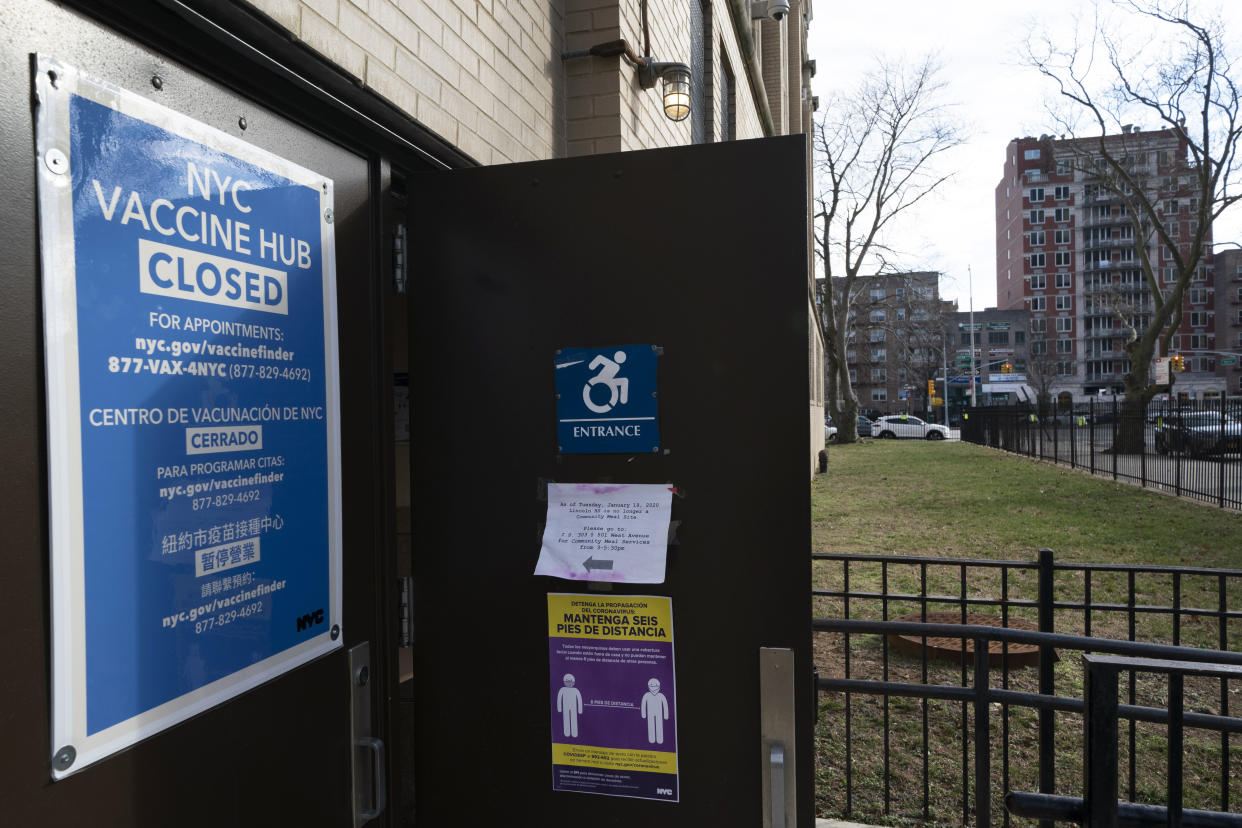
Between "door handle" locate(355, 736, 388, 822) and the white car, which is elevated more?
"door handle" locate(355, 736, 388, 822)

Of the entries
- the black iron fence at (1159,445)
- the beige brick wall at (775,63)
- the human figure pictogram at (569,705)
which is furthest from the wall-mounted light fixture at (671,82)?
the black iron fence at (1159,445)

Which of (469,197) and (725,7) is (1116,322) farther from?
(469,197)

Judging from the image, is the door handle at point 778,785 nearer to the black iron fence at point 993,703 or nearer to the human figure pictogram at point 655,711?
the human figure pictogram at point 655,711

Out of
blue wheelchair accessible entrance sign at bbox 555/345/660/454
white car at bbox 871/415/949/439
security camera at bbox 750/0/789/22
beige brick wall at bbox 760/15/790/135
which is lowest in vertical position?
white car at bbox 871/415/949/439

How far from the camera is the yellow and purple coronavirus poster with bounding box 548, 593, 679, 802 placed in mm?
2076

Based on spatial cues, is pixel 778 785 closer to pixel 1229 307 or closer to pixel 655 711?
pixel 655 711

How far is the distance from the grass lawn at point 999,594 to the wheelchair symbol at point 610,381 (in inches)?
107

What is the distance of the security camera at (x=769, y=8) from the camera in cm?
1105

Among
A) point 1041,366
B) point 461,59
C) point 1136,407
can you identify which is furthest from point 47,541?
point 1041,366

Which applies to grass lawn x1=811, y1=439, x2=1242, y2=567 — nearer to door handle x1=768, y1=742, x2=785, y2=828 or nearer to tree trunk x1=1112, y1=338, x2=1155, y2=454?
tree trunk x1=1112, y1=338, x2=1155, y2=454

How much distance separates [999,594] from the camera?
826cm

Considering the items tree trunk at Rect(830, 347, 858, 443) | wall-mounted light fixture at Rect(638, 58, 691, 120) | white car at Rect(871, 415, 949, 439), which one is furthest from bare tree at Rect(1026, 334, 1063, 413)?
wall-mounted light fixture at Rect(638, 58, 691, 120)

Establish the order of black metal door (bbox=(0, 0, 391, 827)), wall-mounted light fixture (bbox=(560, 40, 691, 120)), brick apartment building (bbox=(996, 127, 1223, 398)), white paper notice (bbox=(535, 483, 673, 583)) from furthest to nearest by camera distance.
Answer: brick apartment building (bbox=(996, 127, 1223, 398)) < wall-mounted light fixture (bbox=(560, 40, 691, 120)) < white paper notice (bbox=(535, 483, 673, 583)) < black metal door (bbox=(0, 0, 391, 827))

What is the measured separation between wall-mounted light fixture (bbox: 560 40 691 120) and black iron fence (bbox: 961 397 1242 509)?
14.2 metres
